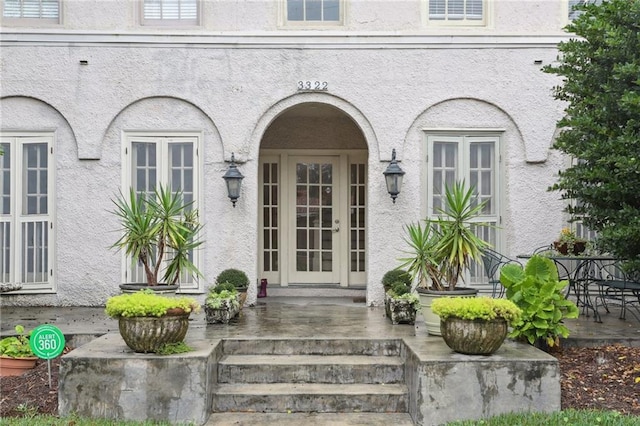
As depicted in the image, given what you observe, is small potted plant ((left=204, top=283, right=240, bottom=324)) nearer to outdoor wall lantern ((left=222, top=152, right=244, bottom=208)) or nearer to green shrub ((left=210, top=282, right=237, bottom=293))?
green shrub ((left=210, top=282, right=237, bottom=293))

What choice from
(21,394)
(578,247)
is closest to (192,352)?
(21,394)

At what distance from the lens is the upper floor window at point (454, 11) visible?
9.66 m

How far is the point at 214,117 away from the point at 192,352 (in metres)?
4.56

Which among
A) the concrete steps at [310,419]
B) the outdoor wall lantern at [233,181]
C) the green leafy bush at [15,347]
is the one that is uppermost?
the outdoor wall lantern at [233,181]

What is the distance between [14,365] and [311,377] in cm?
302

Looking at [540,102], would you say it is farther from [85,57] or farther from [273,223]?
[85,57]

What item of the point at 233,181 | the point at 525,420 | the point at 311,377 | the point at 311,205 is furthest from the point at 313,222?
the point at 525,420

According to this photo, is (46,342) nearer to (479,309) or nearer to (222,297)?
(222,297)

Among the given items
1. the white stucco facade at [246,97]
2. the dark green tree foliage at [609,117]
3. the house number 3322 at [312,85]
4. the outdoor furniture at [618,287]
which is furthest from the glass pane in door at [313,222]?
the dark green tree foliage at [609,117]

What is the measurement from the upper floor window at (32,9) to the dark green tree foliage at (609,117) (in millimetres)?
7127

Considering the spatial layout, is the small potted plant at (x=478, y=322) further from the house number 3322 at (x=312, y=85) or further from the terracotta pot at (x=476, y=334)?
the house number 3322 at (x=312, y=85)

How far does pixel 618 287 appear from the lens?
7977mm

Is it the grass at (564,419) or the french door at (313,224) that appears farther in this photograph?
the french door at (313,224)

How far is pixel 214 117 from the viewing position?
9.49 meters
